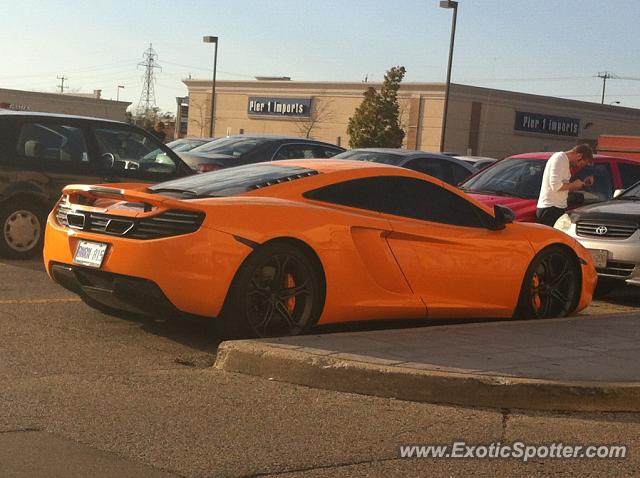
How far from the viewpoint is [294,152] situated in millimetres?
16719

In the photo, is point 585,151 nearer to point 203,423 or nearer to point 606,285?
point 606,285

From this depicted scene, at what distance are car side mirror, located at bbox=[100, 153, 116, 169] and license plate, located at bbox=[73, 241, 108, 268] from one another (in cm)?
454

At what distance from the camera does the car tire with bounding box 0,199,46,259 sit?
36.1ft

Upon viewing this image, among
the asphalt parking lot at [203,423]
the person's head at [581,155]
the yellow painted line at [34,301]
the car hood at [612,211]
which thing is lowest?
the asphalt parking lot at [203,423]

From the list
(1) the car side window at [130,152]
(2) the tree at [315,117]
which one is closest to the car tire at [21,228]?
(1) the car side window at [130,152]

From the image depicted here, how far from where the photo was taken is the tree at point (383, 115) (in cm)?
5375

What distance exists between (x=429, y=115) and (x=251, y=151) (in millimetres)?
41697

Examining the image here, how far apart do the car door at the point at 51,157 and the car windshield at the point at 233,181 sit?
3.68m

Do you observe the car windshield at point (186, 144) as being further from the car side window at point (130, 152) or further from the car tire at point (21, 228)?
the car tire at point (21, 228)

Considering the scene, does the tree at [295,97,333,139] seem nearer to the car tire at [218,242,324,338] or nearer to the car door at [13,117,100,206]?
the car door at [13,117,100,206]

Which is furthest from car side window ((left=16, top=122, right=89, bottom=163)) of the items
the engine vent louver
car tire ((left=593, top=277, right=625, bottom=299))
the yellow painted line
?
car tire ((left=593, top=277, right=625, bottom=299))

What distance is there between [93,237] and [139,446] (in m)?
2.58

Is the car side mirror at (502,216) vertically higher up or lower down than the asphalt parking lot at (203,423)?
higher up

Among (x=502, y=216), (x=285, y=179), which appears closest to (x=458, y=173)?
(x=502, y=216)
